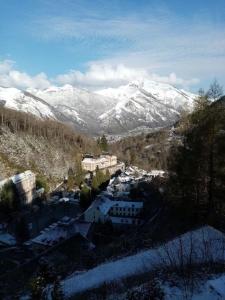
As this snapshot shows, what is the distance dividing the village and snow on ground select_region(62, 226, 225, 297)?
118 inches

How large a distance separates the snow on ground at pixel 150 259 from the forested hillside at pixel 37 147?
5260 cm

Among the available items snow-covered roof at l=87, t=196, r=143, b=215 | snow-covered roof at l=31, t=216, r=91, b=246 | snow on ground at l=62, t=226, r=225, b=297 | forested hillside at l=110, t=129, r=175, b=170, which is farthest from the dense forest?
snow on ground at l=62, t=226, r=225, b=297

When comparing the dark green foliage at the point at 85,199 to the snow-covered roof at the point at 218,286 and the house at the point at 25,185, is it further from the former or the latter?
the snow-covered roof at the point at 218,286

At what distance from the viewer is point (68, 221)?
42.1 meters

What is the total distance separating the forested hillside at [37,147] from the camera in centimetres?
7169

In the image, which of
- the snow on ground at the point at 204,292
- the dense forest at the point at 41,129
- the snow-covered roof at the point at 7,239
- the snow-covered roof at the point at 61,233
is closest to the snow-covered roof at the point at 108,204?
the snow-covered roof at the point at 61,233

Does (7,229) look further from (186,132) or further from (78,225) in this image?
(186,132)

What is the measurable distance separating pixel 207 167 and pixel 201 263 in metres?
6.18

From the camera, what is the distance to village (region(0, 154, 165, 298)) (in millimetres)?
29283

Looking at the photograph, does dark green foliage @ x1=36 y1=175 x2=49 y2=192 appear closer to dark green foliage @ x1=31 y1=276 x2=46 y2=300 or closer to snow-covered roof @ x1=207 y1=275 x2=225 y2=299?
snow-covered roof @ x1=207 y1=275 x2=225 y2=299

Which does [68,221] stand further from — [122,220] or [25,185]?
[25,185]

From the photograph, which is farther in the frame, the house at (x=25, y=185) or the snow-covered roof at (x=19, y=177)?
the snow-covered roof at (x=19, y=177)

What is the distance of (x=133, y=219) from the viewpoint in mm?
42281

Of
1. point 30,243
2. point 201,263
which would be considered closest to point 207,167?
point 201,263
